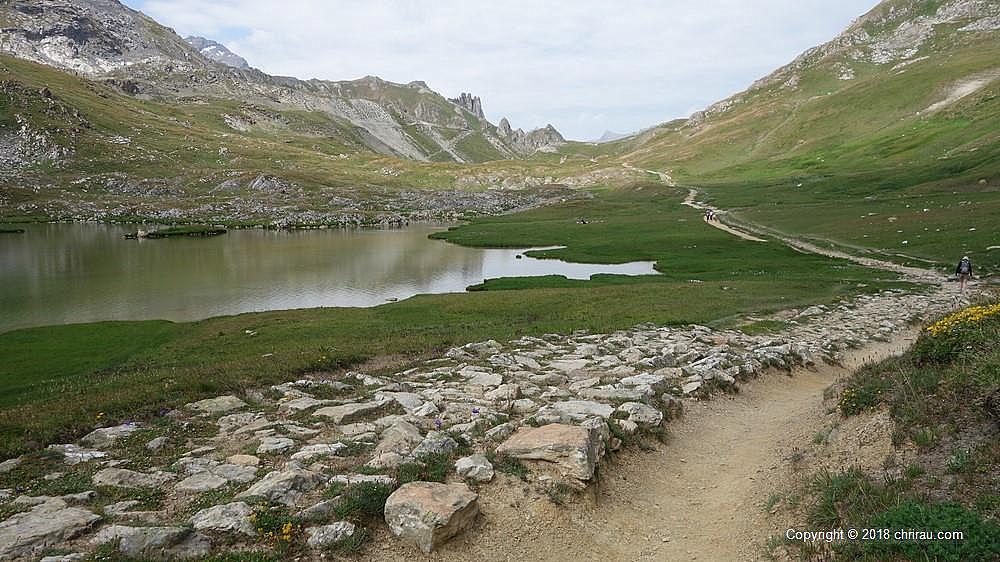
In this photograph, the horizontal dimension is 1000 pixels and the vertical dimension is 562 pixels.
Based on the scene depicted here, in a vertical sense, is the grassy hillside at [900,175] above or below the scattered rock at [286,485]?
above

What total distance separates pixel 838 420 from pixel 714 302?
2524 cm

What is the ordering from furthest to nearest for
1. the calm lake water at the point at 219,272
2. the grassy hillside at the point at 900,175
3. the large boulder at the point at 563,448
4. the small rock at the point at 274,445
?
1. the grassy hillside at the point at 900,175
2. the calm lake water at the point at 219,272
3. the small rock at the point at 274,445
4. the large boulder at the point at 563,448

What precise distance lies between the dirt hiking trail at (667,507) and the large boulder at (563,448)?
1.77ft

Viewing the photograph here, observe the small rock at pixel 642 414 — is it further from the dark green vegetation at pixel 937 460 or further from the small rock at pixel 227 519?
the small rock at pixel 227 519

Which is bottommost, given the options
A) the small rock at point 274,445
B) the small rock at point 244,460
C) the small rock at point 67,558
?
the small rock at point 274,445

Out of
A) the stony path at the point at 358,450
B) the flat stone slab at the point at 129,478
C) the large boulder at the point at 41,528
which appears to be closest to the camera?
the large boulder at the point at 41,528

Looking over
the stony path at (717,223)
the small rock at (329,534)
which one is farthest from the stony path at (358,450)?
the stony path at (717,223)

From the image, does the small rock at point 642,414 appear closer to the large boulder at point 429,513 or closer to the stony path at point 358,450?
the stony path at point 358,450

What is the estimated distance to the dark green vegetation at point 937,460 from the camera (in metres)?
7.05

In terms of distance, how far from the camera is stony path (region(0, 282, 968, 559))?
817 centimetres

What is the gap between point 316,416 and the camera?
1372 cm

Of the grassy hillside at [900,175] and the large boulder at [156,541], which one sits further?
the grassy hillside at [900,175]

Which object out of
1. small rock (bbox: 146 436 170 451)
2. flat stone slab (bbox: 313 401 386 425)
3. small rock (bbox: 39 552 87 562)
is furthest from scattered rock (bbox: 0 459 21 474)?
flat stone slab (bbox: 313 401 386 425)

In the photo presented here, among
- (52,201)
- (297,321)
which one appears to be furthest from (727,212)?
(52,201)
